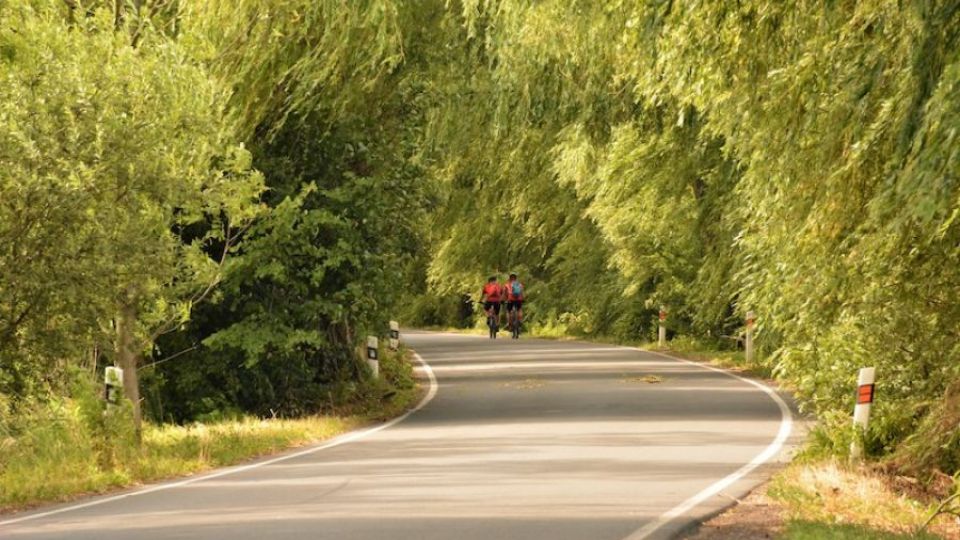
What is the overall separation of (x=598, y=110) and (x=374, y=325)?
4.80 meters

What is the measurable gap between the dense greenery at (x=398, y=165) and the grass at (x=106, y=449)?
1.76 feet

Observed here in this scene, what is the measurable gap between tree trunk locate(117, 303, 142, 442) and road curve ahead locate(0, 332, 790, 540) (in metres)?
2.43

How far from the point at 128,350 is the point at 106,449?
3.07 metres

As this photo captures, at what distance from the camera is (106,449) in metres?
19.2

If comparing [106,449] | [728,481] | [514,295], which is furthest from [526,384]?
[514,295]

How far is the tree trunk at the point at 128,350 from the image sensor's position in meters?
21.6

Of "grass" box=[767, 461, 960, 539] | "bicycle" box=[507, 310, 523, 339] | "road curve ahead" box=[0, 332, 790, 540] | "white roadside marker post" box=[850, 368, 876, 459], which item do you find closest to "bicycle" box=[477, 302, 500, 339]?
"bicycle" box=[507, 310, 523, 339]

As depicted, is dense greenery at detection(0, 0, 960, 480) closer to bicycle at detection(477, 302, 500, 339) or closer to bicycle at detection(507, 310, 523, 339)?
bicycle at detection(507, 310, 523, 339)

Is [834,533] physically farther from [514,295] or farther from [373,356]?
[514,295]

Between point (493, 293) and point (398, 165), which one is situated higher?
point (398, 165)

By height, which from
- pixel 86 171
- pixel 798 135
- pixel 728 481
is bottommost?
pixel 728 481

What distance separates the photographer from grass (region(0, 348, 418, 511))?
17125 mm

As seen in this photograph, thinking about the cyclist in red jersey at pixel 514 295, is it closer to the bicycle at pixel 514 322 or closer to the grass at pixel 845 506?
the bicycle at pixel 514 322

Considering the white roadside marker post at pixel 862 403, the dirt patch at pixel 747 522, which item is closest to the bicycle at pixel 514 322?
the white roadside marker post at pixel 862 403
